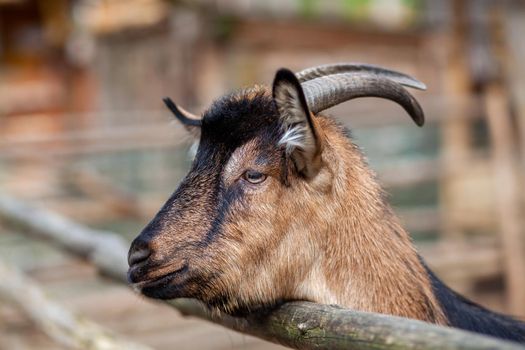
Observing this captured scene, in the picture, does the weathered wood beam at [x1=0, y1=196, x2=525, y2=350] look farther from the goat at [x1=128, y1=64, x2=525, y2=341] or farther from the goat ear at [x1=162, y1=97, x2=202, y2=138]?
the goat ear at [x1=162, y1=97, x2=202, y2=138]

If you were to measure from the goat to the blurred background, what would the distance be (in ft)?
12.1

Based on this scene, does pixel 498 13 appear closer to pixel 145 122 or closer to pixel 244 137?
pixel 145 122

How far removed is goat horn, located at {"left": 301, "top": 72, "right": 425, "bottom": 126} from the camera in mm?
2867

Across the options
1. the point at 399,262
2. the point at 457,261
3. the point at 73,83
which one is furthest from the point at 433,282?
the point at 73,83

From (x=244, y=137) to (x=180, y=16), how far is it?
865 cm

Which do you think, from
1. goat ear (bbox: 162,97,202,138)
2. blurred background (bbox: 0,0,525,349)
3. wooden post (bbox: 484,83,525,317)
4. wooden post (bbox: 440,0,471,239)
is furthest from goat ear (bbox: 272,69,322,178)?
wooden post (bbox: 440,0,471,239)

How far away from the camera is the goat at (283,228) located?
2.74 metres

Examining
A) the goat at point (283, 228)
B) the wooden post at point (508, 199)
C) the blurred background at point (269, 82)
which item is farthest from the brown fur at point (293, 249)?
the wooden post at point (508, 199)

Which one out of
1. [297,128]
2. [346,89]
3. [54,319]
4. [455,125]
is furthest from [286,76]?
[455,125]

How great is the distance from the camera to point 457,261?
28.3ft

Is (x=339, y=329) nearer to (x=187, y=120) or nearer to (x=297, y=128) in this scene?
(x=297, y=128)

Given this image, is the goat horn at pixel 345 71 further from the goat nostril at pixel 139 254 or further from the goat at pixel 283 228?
the goat nostril at pixel 139 254

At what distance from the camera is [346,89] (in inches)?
114

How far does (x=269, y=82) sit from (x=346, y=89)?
8.01 meters
